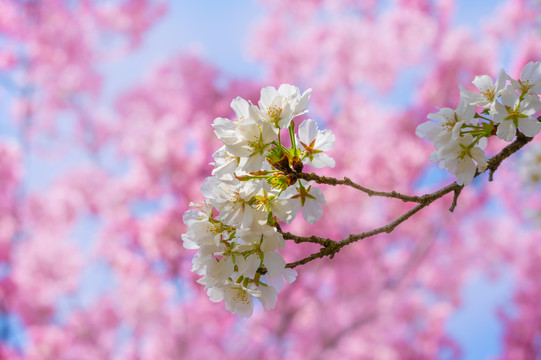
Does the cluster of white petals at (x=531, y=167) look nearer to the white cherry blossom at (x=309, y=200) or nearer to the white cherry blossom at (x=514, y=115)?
the white cherry blossom at (x=514, y=115)

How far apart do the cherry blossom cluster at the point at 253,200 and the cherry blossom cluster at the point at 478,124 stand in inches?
9.7

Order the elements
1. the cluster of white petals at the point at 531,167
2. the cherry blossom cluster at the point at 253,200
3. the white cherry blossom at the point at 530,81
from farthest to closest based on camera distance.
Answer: the cluster of white petals at the point at 531,167 < the white cherry blossom at the point at 530,81 < the cherry blossom cluster at the point at 253,200

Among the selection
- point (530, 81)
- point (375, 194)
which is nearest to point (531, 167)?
point (530, 81)

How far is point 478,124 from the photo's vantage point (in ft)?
3.31

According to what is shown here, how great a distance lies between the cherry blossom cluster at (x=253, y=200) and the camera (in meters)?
0.91

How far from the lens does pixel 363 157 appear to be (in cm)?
629

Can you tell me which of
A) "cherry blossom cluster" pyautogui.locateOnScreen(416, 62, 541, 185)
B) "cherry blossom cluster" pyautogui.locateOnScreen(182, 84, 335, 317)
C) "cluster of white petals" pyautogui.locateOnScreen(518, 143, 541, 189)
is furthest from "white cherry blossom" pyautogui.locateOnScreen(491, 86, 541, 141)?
"cluster of white petals" pyautogui.locateOnScreen(518, 143, 541, 189)

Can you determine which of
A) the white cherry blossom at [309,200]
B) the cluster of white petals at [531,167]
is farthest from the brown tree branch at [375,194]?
the cluster of white petals at [531,167]

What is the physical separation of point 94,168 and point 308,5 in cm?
522

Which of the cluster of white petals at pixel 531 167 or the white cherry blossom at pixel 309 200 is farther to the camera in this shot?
the cluster of white petals at pixel 531 167

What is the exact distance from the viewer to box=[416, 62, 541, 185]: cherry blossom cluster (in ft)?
3.21

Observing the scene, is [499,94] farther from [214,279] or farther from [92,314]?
[92,314]

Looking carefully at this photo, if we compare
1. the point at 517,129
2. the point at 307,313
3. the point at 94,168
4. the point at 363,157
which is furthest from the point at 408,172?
the point at 94,168

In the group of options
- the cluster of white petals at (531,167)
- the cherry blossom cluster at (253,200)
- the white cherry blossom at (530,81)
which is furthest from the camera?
the cluster of white petals at (531,167)
